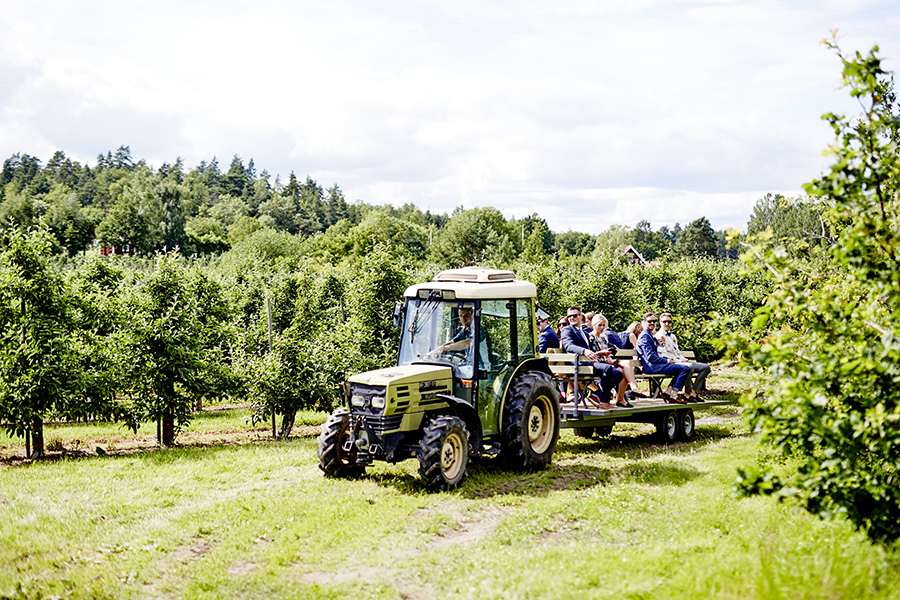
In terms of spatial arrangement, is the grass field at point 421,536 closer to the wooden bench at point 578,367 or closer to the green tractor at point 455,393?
the green tractor at point 455,393

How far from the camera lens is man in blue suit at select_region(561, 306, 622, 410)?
11.7m

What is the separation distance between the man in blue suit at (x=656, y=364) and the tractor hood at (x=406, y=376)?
4517mm

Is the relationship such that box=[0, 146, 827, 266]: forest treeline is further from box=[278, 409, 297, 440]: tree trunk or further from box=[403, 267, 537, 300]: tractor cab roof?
box=[403, 267, 537, 300]: tractor cab roof

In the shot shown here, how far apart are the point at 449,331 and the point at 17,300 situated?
769 centimetres

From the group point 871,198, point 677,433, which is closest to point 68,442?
point 677,433

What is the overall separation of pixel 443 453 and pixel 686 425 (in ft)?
20.1

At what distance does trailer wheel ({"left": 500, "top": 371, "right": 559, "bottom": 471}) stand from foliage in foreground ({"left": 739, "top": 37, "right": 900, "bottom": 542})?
177 inches

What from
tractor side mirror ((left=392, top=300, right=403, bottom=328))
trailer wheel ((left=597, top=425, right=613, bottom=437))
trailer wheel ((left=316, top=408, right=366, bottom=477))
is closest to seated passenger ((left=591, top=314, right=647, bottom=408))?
trailer wheel ((left=597, top=425, right=613, bottom=437))

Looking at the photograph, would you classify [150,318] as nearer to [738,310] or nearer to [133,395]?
[133,395]

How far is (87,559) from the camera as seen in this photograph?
254 inches

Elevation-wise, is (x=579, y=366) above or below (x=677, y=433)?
above

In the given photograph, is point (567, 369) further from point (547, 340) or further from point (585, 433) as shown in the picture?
point (585, 433)

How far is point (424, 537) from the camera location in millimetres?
6984

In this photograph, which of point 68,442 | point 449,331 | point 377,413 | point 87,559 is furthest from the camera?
point 68,442
